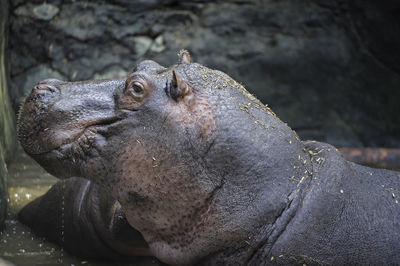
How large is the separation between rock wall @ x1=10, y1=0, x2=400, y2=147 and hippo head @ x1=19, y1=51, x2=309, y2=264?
4203 mm

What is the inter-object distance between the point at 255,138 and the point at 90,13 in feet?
15.5

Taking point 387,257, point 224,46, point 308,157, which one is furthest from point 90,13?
point 387,257

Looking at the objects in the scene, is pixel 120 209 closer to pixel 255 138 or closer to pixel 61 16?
pixel 255 138

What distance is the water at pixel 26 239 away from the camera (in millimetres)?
3701

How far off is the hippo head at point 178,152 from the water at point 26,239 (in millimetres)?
Answer: 901

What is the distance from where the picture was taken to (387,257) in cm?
294

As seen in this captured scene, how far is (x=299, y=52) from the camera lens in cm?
738

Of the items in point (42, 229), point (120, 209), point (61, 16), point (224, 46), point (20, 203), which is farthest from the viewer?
point (224, 46)

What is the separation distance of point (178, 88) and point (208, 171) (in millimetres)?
453

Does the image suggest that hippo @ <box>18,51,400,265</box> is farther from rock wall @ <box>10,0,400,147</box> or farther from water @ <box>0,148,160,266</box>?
rock wall @ <box>10,0,400,147</box>

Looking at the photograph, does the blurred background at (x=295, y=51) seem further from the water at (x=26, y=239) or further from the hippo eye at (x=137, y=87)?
the hippo eye at (x=137, y=87)

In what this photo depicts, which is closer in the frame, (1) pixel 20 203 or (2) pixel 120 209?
(2) pixel 120 209

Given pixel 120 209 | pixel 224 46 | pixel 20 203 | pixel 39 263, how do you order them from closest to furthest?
pixel 120 209, pixel 39 263, pixel 20 203, pixel 224 46

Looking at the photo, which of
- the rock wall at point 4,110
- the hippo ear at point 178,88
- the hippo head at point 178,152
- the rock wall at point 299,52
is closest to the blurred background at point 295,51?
the rock wall at point 299,52
